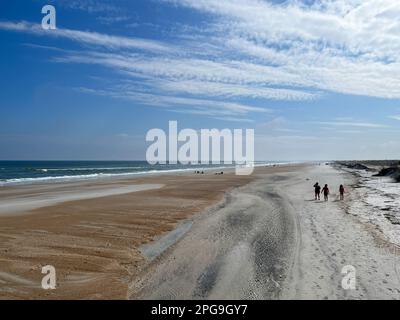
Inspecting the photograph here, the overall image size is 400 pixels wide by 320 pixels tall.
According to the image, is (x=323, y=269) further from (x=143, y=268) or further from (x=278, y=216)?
(x=278, y=216)

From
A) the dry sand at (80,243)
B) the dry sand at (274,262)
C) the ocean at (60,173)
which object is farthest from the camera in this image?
the ocean at (60,173)

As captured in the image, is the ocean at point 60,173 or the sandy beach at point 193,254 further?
the ocean at point 60,173

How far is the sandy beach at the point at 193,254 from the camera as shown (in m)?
10.2

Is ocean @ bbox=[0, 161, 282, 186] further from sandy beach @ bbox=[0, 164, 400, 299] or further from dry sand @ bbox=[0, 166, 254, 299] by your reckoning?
sandy beach @ bbox=[0, 164, 400, 299]

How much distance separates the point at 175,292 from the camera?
1005 centimetres

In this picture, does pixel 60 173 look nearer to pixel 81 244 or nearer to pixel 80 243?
pixel 80 243

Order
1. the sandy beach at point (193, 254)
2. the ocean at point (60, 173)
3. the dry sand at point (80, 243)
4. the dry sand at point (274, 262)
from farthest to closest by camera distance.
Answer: the ocean at point (60, 173) → the dry sand at point (80, 243) → the sandy beach at point (193, 254) → the dry sand at point (274, 262)

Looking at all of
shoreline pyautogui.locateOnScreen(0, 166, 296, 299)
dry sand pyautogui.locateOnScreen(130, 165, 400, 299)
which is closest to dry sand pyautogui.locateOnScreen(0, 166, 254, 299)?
shoreline pyautogui.locateOnScreen(0, 166, 296, 299)

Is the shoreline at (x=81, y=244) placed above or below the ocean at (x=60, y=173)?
above

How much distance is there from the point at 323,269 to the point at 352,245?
151 inches

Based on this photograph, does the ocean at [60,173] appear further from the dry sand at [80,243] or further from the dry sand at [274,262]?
the dry sand at [274,262]

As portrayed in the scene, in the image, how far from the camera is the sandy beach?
10.2 m

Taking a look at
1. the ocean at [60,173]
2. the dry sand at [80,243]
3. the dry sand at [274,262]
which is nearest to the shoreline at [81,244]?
the dry sand at [80,243]

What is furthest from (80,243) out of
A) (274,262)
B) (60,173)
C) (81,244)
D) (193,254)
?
(60,173)
